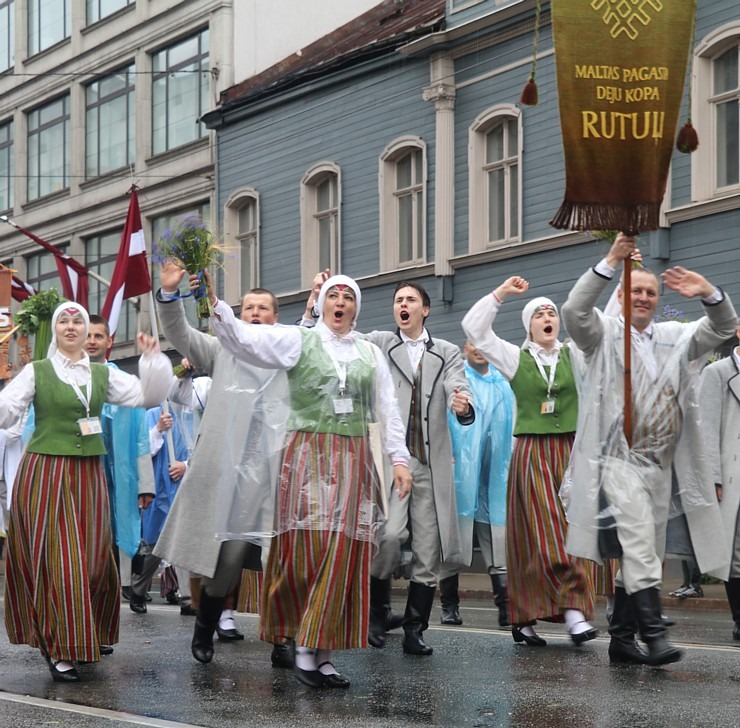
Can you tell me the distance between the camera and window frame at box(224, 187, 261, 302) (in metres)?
29.8

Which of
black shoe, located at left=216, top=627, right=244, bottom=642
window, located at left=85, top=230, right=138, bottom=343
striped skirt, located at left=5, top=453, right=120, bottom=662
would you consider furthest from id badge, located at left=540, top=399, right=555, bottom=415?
window, located at left=85, top=230, right=138, bottom=343

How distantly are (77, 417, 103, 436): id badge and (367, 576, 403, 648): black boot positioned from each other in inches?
78.6

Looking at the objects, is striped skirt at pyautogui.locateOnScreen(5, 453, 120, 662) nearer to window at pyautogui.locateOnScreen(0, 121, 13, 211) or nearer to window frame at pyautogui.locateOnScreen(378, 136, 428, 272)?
window frame at pyautogui.locateOnScreen(378, 136, 428, 272)

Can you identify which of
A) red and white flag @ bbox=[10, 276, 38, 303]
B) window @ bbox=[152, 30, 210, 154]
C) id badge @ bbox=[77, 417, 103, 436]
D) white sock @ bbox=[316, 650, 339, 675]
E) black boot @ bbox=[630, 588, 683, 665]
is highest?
window @ bbox=[152, 30, 210, 154]

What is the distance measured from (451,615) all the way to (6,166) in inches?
→ 1262

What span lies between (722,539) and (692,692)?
1282 millimetres

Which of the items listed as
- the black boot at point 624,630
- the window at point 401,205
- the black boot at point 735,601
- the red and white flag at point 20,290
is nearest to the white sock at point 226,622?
the black boot at point 624,630

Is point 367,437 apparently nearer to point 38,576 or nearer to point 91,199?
point 38,576

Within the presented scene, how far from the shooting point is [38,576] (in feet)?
27.6

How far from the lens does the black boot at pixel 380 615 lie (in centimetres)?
960

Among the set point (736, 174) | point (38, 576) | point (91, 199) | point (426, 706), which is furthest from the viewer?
point (91, 199)

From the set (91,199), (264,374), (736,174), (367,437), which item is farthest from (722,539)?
(91,199)

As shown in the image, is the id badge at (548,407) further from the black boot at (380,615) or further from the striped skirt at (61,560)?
the striped skirt at (61,560)

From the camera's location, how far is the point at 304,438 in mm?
7848
